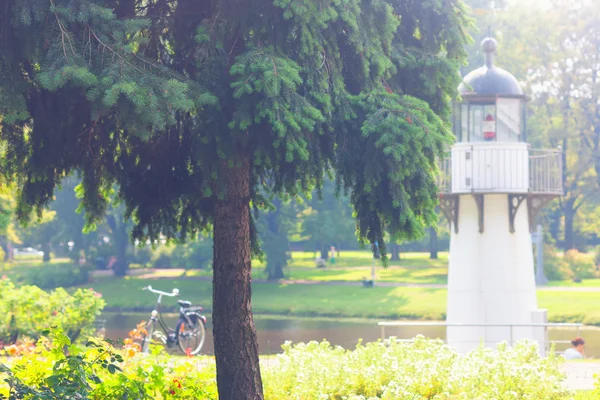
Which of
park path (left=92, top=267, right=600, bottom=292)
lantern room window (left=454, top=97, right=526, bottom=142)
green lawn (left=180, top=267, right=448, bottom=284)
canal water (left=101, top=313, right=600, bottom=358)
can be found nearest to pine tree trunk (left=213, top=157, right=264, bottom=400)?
lantern room window (left=454, top=97, right=526, bottom=142)

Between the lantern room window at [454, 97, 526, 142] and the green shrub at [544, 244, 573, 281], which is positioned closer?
the lantern room window at [454, 97, 526, 142]

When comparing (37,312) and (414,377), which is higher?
(37,312)

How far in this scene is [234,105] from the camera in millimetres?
7547

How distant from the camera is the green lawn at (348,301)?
33125 millimetres

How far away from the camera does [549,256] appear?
143 feet

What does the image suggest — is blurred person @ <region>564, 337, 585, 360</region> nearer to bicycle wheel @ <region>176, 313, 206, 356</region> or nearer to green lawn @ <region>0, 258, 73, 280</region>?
bicycle wheel @ <region>176, 313, 206, 356</region>

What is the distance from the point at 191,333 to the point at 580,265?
97.8 feet

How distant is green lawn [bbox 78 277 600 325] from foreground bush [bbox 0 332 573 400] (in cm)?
2258

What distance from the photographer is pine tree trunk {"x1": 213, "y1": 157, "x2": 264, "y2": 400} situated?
8.21 metres

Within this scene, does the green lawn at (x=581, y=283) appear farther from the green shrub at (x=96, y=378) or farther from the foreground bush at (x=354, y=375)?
the green shrub at (x=96, y=378)

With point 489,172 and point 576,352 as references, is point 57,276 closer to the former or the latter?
point 489,172

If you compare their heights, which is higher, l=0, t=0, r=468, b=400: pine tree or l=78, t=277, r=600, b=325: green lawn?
l=0, t=0, r=468, b=400: pine tree

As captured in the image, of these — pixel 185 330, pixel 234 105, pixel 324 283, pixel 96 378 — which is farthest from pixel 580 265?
pixel 96 378

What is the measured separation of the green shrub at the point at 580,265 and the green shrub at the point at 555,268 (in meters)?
0.33
